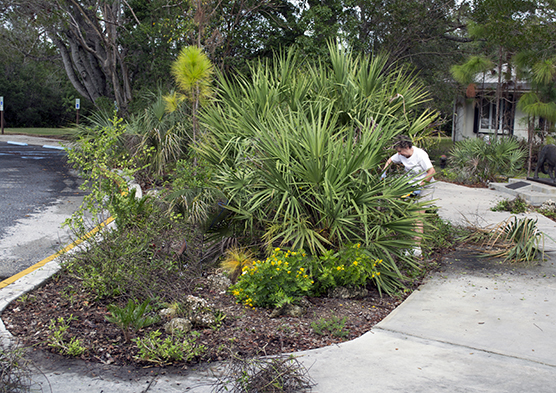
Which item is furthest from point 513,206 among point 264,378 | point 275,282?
point 264,378

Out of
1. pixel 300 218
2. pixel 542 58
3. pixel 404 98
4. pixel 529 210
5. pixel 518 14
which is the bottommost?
pixel 529 210

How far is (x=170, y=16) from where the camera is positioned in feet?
53.5

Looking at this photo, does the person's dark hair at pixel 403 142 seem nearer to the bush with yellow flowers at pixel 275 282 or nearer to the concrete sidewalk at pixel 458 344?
the concrete sidewalk at pixel 458 344

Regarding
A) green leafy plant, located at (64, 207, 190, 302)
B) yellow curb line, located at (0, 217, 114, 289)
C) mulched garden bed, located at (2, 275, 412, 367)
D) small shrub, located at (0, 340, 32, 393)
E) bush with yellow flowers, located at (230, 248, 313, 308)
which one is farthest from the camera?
yellow curb line, located at (0, 217, 114, 289)

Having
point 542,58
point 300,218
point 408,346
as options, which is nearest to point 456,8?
point 542,58

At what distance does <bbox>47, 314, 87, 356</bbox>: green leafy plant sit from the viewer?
385cm

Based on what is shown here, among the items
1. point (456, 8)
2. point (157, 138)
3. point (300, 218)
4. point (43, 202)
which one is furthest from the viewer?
point (456, 8)

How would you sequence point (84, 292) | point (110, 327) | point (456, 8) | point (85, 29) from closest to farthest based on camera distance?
point (110, 327) < point (84, 292) < point (456, 8) < point (85, 29)

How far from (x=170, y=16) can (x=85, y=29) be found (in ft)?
21.5

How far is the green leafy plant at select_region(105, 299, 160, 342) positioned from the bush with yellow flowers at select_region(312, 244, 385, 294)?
1707 millimetres

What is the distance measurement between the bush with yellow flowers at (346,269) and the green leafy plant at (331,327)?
2.16ft

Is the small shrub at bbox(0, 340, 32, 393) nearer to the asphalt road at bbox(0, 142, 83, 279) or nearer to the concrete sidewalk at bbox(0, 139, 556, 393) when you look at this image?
the concrete sidewalk at bbox(0, 139, 556, 393)

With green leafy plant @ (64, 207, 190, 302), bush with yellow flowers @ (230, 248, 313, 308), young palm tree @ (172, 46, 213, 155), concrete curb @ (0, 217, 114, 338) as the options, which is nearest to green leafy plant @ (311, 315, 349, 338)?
bush with yellow flowers @ (230, 248, 313, 308)

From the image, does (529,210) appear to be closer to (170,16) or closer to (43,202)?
(43,202)
